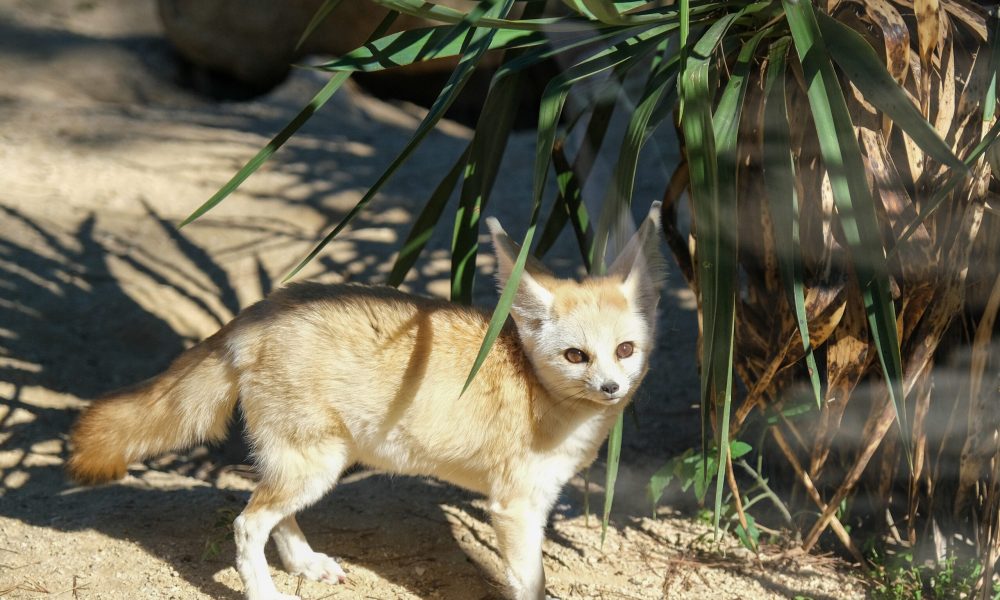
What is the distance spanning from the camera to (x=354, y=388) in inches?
122

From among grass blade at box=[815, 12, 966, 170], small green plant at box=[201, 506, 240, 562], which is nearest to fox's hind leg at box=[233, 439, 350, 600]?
small green plant at box=[201, 506, 240, 562]

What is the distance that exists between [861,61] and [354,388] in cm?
172

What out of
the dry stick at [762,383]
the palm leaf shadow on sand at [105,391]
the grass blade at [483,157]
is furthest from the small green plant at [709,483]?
the grass blade at [483,157]

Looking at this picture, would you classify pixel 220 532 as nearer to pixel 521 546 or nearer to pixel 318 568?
pixel 318 568

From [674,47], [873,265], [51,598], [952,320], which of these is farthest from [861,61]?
[51,598]

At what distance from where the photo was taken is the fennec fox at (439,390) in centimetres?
307

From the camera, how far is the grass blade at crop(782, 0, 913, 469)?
2.60 meters

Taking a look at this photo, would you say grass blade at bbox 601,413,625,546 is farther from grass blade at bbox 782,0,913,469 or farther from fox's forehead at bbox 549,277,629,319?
grass blade at bbox 782,0,913,469

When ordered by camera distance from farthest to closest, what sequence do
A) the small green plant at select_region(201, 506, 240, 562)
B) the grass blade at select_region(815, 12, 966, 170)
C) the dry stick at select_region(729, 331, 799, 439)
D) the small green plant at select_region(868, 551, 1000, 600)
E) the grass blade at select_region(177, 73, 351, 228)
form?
the small green plant at select_region(201, 506, 240, 562) < the small green plant at select_region(868, 551, 1000, 600) < the dry stick at select_region(729, 331, 799, 439) < the grass blade at select_region(177, 73, 351, 228) < the grass blade at select_region(815, 12, 966, 170)

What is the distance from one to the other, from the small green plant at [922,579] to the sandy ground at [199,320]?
0.10m

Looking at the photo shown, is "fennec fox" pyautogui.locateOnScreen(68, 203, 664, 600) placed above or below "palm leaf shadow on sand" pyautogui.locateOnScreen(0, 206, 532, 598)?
above

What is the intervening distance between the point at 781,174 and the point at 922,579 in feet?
5.00

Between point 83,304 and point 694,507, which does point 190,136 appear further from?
point 694,507

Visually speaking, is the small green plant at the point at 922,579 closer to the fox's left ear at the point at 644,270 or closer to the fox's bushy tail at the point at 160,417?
the fox's left ear at the point at 644,270
